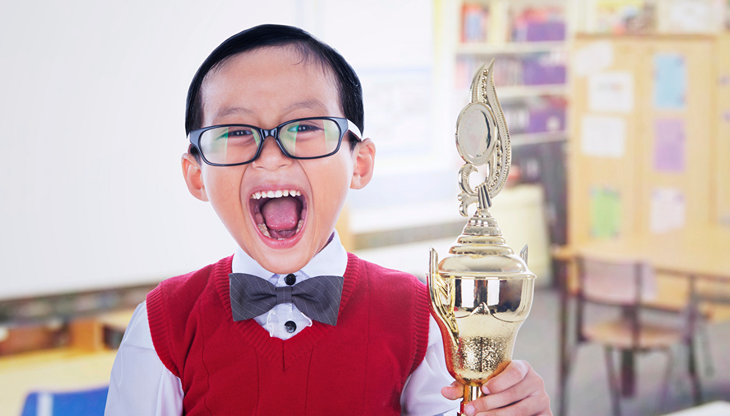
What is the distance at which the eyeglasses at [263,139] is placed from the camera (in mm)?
824

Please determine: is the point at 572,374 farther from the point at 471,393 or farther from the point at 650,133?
the point at 471,393

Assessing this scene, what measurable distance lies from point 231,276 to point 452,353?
315 mm

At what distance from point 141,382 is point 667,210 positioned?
5.41 m

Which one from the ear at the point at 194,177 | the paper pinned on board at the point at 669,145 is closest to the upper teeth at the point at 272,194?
the ear at the point at 194,177

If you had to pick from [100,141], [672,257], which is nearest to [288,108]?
[100,141]

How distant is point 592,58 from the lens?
224 inches

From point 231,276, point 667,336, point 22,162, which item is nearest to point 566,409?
point 667,336

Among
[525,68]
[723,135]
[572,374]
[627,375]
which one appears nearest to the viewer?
[627,375]

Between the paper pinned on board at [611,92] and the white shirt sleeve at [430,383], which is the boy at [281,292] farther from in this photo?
the paper pinned on board at [611,92]

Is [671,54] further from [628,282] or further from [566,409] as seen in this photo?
[566,409]

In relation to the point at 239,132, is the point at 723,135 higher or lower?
lower

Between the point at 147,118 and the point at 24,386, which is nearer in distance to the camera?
the point at 24,386

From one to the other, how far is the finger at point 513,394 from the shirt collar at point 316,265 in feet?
0.94

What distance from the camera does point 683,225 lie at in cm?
552
